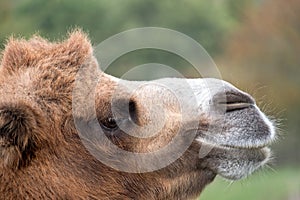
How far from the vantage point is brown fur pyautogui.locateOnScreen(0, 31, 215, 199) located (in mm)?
4797

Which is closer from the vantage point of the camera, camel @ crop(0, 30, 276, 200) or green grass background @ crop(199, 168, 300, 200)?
camel @ crop(0, 30, 276, 200)

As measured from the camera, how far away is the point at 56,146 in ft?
Result: 16.4

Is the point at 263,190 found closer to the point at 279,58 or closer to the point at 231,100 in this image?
the point at 279,58

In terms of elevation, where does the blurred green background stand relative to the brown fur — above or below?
above

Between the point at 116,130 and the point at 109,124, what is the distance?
60mm

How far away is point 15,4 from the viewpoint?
2167cm

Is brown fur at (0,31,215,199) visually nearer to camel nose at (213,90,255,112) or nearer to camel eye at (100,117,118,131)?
camel eye at (100,117,118,131)

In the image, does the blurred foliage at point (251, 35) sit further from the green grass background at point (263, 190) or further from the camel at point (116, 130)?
the camel at point (116, 130)

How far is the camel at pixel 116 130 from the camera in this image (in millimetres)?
4902

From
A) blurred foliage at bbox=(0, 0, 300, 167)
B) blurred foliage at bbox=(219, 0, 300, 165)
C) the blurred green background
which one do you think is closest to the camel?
the blurred green background

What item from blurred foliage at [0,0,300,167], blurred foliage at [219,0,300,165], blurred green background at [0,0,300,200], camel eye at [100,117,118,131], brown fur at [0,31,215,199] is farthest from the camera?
blurred foliage at [219,0,300,165]

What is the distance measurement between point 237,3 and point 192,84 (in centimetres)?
3729

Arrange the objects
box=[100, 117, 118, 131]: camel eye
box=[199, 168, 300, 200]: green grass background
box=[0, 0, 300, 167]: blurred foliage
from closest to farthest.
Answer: box=[100, 117, 118, 131]: camel eye → box=[199, 168, 300, 200]: green grass background → box=[0, 0, 300, 167]: blurred foliage

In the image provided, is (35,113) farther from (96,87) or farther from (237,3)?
(237,3)
